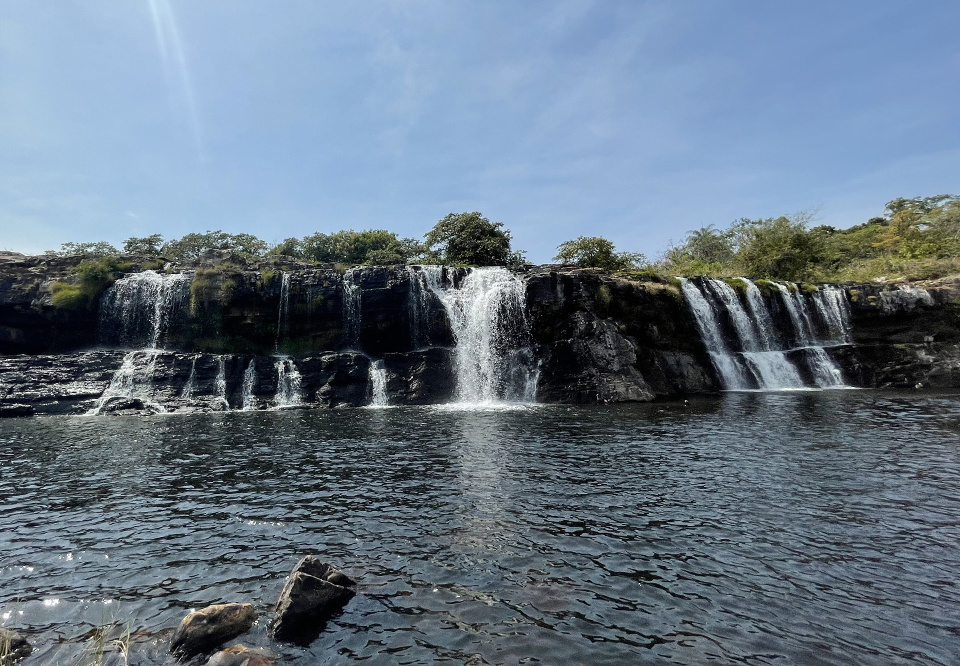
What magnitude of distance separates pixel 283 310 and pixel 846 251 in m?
68.7

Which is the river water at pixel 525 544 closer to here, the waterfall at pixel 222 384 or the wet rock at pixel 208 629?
the wet rock at pixel 208 629

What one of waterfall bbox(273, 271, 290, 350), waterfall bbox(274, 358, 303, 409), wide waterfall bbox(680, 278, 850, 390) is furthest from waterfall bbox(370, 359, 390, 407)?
wide waterfall bbox(680, 278, 850, 390)

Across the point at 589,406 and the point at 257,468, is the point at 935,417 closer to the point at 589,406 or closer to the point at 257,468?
the point at 589,406

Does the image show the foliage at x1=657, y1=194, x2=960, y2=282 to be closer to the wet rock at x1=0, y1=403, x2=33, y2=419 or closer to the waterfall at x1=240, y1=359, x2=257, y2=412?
the waterfall at x1=240, y1=359, x2=257, y2=412

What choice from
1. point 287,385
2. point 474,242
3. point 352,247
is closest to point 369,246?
point 352,247

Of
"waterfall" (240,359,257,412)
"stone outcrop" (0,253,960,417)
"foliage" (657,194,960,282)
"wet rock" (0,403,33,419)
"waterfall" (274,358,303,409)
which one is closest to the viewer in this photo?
"wet rock" (0,403,33,419)

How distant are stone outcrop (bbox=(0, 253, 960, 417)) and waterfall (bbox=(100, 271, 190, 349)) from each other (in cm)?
19

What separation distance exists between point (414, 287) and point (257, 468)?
22.3 metres

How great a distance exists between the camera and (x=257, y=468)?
14102mm

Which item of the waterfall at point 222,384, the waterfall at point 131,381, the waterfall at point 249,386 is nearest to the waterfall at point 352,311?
the waterfall at point 249,386

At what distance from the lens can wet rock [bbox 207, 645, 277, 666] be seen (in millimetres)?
5168

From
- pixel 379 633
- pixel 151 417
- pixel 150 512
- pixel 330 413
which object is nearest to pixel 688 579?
pixel 379 633

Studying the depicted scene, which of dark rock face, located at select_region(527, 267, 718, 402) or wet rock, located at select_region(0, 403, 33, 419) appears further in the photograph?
dark rock face, located at select_region(527, 267, 718, 402)

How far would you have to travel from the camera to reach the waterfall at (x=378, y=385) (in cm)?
3152
